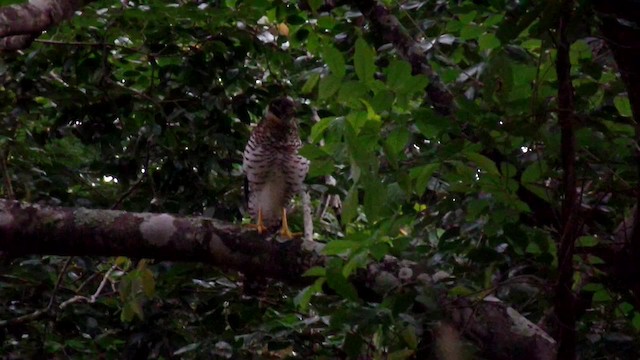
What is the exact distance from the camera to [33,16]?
3029mm

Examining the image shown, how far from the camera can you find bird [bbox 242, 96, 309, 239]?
14.9 feet

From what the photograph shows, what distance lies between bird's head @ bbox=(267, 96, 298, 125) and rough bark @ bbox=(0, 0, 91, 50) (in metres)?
1.37

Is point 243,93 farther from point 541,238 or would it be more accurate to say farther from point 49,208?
point 541,238

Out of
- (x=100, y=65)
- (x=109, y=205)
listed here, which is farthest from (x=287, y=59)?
(x=109, y=205)

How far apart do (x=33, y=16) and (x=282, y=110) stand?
1.63 meters

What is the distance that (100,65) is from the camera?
3906 mm

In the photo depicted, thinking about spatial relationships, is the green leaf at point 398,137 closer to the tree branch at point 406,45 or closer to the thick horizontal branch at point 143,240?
the tree branch at point 406,45

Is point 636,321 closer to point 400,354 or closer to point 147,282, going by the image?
point 400,354

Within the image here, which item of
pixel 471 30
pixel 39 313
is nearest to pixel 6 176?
pixel 39 313

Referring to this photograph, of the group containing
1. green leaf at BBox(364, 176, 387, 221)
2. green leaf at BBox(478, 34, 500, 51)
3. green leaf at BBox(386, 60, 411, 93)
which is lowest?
green leaf at BBox(364, 176, 387, 221)

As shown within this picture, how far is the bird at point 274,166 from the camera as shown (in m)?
4.53

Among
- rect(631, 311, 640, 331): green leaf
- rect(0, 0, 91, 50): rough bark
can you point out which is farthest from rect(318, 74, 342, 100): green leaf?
rect(0, 0, 91, 50): rough bark

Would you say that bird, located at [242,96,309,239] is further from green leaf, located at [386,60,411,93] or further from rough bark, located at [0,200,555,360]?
green leaf, located at [386,60,411,93]

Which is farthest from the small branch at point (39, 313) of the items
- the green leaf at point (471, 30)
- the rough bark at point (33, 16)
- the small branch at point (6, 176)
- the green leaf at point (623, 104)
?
the green leaf at point (623, 104)
